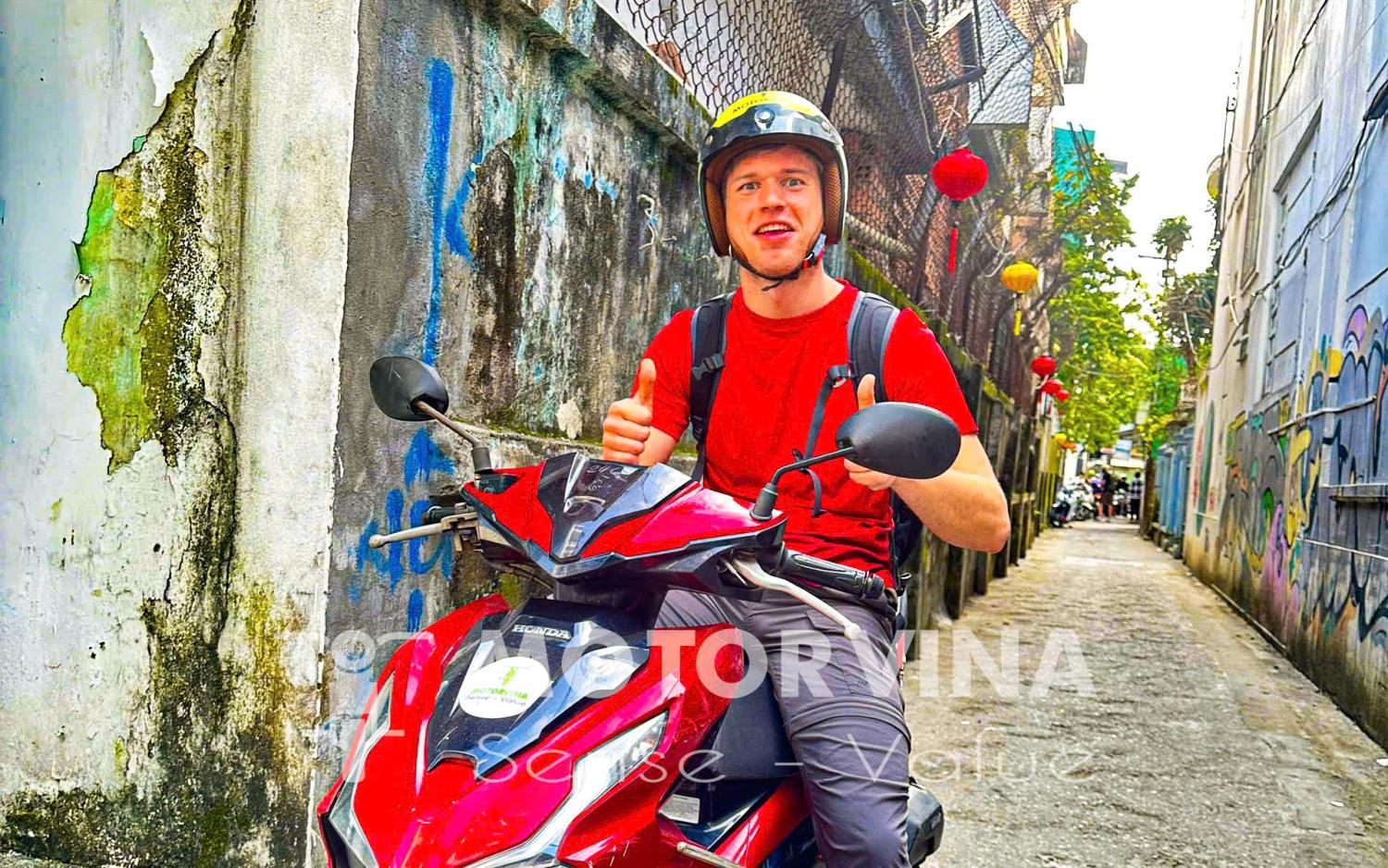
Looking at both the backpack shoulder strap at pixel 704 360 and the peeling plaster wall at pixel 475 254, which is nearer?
the backpack shoulder strap at pixel 704 360

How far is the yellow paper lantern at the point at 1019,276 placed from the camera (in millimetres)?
11609

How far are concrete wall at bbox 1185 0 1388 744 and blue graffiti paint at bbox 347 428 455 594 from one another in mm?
5101

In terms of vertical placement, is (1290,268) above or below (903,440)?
above

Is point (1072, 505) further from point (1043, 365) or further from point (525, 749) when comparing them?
point (525, 749)

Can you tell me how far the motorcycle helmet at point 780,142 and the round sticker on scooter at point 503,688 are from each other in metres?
1.08

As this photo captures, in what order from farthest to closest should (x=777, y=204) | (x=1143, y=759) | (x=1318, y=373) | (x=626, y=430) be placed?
(x=1318, y=373) → (x=1143, y=759) → (x=777, y=204) → (x=626, y=430)

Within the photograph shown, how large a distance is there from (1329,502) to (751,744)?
6.86 metres

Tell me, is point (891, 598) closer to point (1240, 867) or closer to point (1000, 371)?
point (1240, 867)

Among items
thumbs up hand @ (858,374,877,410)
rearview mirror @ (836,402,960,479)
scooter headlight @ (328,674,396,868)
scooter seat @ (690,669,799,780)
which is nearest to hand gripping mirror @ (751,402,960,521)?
rearview mirror @ (836,402,960,479)

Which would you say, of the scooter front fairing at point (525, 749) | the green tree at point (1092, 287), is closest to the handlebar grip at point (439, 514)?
the scooter front fairing at point (525, 749)

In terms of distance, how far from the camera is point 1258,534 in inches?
441

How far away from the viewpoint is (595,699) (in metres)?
1.53

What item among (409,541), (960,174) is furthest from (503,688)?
(960,174)

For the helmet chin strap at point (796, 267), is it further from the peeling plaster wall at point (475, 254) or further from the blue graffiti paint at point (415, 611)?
the blue graffiti paint at point (415, 611)
